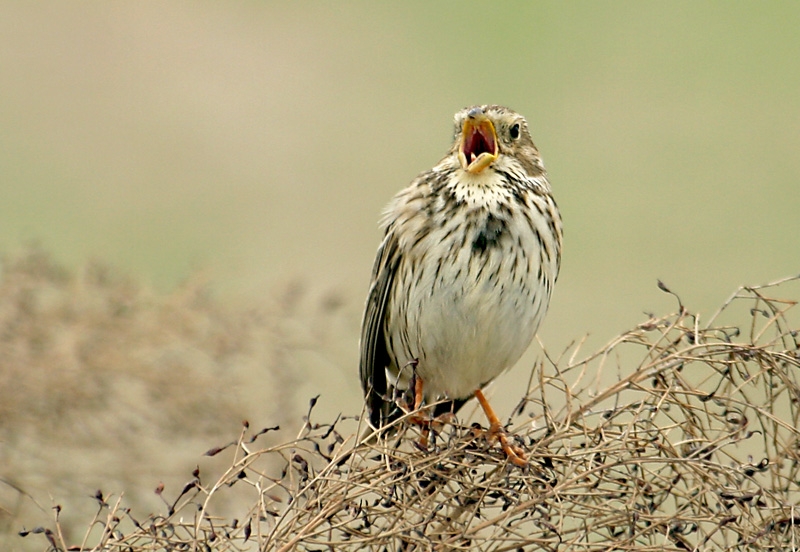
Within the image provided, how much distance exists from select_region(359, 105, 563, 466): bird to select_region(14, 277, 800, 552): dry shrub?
3.80 feet

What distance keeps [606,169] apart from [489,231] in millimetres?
9822

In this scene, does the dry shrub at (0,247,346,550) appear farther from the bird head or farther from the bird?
the bird head

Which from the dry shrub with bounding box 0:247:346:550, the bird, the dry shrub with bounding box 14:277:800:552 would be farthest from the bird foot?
the dry shrub with bounding box 0:247:346:550

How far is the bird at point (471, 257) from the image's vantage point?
5.17 meters

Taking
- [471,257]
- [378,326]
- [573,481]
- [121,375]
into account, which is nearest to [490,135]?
[471,257]

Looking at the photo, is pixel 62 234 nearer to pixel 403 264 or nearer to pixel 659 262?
pixel 659 262

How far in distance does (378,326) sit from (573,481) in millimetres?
2211

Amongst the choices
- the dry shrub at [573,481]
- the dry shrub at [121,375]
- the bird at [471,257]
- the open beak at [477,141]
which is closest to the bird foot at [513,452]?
the dry shrub at [573,481]

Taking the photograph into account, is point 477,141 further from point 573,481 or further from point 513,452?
point 573,481

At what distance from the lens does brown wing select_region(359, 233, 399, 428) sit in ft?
18.1

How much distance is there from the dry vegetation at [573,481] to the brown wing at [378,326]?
1.52 meters

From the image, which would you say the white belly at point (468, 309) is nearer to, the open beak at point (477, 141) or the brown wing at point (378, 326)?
the brown wing at point (378, 326)

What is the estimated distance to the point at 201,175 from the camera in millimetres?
14500

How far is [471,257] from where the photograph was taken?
516 cm
